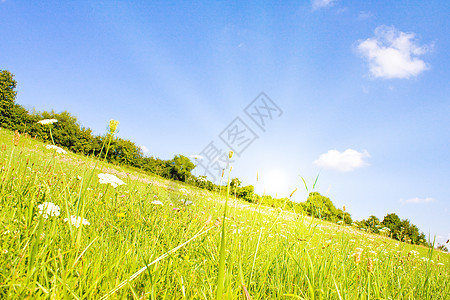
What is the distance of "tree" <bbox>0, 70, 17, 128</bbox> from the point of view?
2303 centimetres

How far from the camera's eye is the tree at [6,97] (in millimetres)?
23034

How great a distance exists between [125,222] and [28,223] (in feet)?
2.86

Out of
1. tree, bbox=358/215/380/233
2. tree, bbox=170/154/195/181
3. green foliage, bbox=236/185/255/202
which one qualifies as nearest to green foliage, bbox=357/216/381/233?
tree, bbox=358/215/380/233

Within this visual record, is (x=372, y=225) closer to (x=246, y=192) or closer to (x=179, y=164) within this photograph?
(x=246, y=192)

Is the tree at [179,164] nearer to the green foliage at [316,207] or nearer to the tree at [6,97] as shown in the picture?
the green foliage at [316,207]

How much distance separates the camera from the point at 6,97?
27062mm

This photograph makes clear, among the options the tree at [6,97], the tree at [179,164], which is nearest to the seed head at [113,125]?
the tree at [179,164]

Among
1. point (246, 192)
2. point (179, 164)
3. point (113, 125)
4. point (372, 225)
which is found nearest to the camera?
point (113, 125)

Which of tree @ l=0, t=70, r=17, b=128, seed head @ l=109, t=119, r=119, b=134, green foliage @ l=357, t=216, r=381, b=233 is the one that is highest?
tree @ l=0, t=70, r=17, b=128

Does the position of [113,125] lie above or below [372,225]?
above

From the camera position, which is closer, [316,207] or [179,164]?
[316,207]

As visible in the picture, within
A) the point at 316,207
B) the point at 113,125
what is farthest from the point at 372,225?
the point at 113,125

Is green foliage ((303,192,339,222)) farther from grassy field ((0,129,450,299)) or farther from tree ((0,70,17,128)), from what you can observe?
tree ((0,70,17,128))

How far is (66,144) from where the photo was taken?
20.7 m
